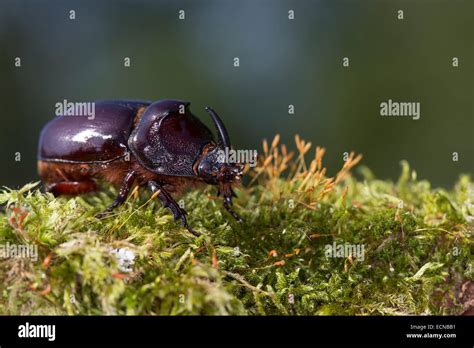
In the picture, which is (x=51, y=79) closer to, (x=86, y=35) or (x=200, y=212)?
(x=86, y=35)

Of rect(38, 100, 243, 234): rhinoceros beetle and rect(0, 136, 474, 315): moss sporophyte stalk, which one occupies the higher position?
rect(38, 100, 243, 234): rhinoceros beetle

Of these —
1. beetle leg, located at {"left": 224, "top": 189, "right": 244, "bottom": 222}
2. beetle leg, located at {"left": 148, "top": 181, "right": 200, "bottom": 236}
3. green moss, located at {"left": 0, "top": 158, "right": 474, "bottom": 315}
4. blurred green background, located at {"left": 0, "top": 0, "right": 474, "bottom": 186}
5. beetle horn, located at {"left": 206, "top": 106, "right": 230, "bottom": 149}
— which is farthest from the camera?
blurred green background, located at {"left": 0, "top": 0, "right": 474, "bottom": 186}

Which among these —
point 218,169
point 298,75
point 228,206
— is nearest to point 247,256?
point 228,206

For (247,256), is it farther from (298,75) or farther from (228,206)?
(298,75)

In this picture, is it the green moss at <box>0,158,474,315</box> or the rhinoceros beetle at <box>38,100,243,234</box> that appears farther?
the rhinoceros beetle at <box>38,100,243,234</box>

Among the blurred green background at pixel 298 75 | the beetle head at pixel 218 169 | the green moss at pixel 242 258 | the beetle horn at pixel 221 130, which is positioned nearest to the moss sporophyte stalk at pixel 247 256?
the green moss at pixel 242 258

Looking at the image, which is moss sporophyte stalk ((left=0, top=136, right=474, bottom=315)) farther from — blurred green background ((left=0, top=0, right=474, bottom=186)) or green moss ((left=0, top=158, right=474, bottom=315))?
blurred green background ((left=0, top=0, right=474, bottom=186))

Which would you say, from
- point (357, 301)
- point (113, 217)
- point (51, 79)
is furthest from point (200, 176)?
point (51, 79)

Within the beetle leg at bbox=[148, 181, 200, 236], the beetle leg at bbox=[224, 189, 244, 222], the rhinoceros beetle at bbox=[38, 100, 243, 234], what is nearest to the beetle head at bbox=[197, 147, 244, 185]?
the rhinoceros beetle at bbox=[38, 100, 243, 234]

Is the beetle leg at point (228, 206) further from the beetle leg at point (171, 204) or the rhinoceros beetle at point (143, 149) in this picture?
the beetle leg at point (171, 204)
